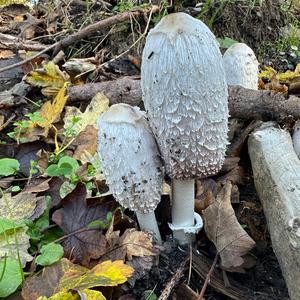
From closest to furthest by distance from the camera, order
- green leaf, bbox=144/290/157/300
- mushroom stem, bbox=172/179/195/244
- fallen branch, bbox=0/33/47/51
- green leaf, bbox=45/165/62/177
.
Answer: green leaf, bbox=144/290/157/300
mushroom stem, bbox=172/179/195/244
green leaf, bbox=45/165/62/177
fallen branch, bbox=0/33/47/51

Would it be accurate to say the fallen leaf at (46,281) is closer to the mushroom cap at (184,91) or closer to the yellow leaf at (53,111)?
the mushroom cap at (184,91)

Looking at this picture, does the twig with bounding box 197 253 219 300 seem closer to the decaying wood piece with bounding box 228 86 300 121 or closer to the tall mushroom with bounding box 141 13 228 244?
the tall mushroom with bounding box 141 13 228 244

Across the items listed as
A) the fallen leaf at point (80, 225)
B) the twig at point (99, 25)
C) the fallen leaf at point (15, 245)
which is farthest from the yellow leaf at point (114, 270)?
the twig at point (99, 25)

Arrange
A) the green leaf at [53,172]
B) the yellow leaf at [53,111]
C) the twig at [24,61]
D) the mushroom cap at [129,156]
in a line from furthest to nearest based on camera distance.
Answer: the twig at [24,61] < the yellow leaf at [53,111] < the green leaf at [53,172] < the mushroom cap at [129,156]

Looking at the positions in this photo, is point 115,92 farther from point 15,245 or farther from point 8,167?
point 15,245

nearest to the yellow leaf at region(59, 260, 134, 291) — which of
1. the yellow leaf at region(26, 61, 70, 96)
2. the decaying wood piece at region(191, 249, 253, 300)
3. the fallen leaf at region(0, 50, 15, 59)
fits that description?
the decaying wood piece at region(191, 249, 253, 300)

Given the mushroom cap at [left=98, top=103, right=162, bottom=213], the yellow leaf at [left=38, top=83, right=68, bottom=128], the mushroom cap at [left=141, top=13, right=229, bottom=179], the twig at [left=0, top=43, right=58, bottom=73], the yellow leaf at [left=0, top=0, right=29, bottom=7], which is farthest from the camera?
the yellow leaf at [left=0, top=0, right=29, bottom=7]

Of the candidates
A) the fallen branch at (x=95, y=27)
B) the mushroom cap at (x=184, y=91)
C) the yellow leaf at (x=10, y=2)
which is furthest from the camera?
the yellow leaf at (x=10, y=2)

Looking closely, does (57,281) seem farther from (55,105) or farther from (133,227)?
(55,105)
